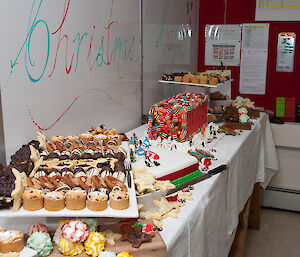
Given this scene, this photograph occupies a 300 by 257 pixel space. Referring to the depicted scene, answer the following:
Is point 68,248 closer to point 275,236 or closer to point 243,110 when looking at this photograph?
point 243,110

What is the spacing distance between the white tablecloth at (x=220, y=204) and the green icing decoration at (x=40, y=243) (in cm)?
35

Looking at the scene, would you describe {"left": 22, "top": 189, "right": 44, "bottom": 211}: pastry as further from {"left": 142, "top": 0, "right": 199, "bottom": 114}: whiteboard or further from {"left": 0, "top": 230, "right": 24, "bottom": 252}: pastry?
{"left": 142, "top": 0, "right": 199, "bottom": 114}: whiteboard

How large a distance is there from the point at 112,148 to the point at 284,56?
2.53 meters

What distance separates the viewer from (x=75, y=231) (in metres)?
0.94

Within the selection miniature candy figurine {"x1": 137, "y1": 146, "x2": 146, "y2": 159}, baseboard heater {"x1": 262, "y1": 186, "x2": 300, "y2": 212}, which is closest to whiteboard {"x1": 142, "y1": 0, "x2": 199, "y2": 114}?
miniature candy figurine {"x1": 137, "y1": 146, "x2": 146, "y2": 159}

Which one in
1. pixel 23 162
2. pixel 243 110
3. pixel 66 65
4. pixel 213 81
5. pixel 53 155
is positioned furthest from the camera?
pixel 243 110

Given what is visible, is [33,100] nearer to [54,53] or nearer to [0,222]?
[54,53]

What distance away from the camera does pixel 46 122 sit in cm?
156

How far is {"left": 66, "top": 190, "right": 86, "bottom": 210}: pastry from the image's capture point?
3.08 ft

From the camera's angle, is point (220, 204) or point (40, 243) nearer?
point (40, 243)

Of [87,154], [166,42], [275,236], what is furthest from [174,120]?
[275,236]

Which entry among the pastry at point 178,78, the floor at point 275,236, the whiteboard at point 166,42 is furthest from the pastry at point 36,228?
the floor at point 275,236

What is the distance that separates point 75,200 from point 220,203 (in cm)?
95

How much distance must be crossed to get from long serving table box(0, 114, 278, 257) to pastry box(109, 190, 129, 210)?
0.72 ft
